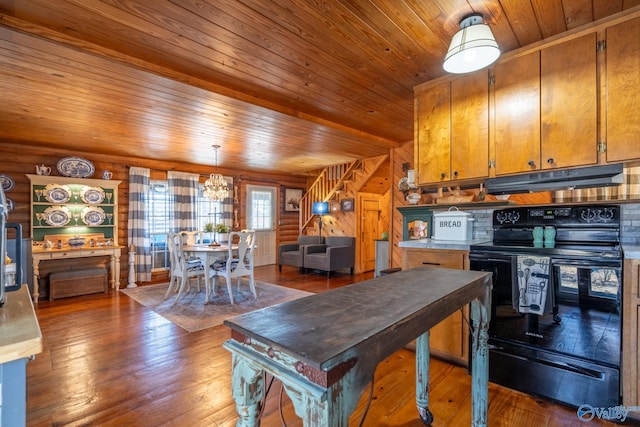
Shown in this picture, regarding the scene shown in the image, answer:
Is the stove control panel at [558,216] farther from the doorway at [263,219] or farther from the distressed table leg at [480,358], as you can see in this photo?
the doorway at [263,219]

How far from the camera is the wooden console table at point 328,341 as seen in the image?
2.35 ft

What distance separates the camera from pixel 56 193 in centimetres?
489

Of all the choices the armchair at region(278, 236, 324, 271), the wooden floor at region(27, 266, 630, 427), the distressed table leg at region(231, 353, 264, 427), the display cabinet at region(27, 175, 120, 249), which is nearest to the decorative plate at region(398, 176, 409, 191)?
the wooden floor at region(27, 266, 630, 427)

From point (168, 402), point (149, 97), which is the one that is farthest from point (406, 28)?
point (168, 402)

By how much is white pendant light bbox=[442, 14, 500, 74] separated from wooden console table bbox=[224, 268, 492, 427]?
1.39m

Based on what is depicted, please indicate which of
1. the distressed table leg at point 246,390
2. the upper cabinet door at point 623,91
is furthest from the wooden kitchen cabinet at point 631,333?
the distressed table leg at point 246,390

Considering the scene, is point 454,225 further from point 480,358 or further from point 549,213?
point 480,358

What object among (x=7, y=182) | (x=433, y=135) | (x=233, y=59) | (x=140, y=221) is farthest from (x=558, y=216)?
(x=7, y=182)

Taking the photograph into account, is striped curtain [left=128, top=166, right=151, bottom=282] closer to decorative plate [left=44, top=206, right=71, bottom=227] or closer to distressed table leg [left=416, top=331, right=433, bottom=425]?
decorative plate [left=44, top=206, right=71, bottom=227]

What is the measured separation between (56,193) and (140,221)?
1.30 meters

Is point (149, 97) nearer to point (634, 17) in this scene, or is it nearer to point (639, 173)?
point (634, 17)

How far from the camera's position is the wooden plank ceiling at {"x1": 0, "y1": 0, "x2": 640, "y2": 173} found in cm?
178

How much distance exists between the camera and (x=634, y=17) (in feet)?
5.87

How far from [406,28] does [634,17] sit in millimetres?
1295
